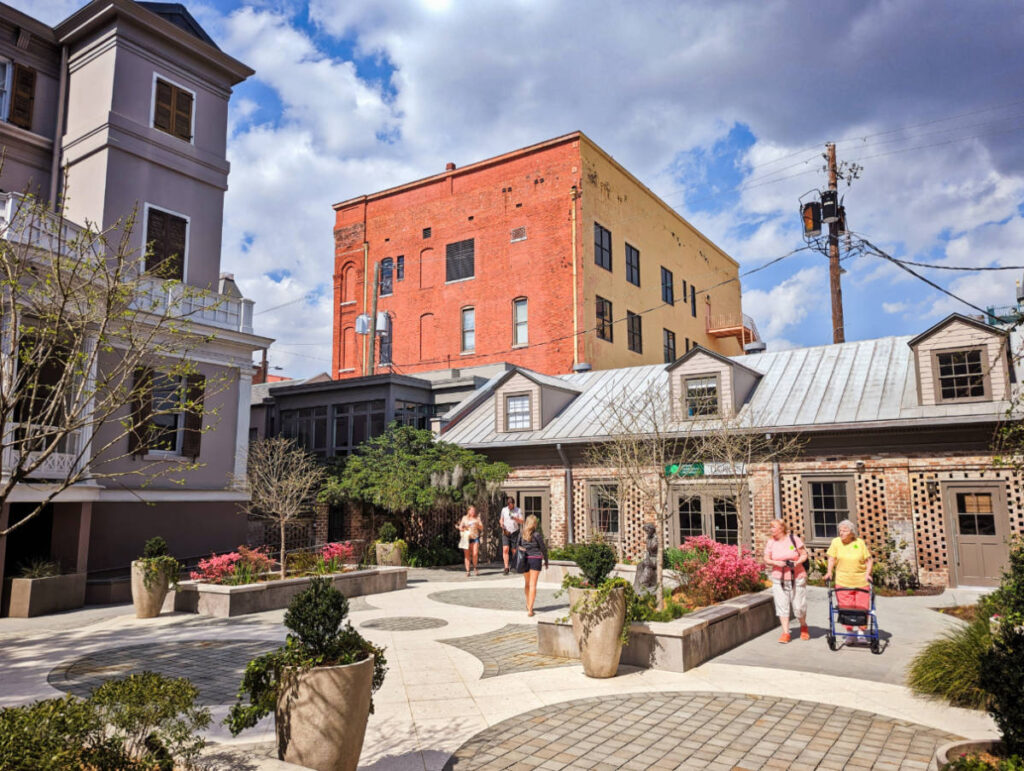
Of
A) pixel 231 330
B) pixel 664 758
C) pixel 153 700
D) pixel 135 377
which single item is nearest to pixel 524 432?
pixel 231 330

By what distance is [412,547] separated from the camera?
870 inches

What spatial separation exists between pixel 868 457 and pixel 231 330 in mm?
16986

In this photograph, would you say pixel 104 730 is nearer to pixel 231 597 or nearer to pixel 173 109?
pixel 231 597

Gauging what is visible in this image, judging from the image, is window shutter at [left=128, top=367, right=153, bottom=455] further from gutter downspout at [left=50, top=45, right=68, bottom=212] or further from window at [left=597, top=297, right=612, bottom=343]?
window at [left=597, top=297, right=612, bottom=343]

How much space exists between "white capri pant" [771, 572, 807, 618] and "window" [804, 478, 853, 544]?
8.24 m

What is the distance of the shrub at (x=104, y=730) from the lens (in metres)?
3.50

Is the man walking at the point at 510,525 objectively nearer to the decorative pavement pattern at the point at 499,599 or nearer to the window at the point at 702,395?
the decorative pavement pattern at the point at 499,599

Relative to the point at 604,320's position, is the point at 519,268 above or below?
above

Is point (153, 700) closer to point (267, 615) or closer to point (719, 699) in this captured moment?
point (719, 699)

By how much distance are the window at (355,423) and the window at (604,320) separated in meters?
10.4

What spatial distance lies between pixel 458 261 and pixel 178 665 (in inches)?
1029

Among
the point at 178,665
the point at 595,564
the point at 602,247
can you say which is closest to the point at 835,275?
the point at 602,247

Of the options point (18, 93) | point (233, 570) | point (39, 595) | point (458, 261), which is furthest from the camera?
point (458, 261)

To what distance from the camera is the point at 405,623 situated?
39.0ft
